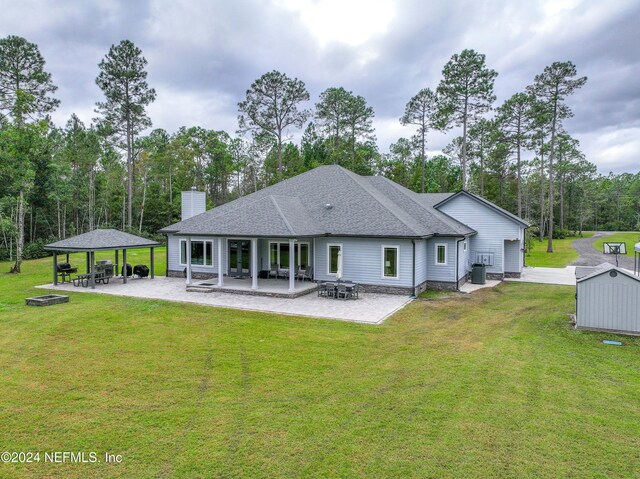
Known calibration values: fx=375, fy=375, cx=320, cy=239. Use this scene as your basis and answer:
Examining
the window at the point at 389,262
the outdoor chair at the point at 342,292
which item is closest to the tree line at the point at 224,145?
the outdoor chair at the point at 342,292

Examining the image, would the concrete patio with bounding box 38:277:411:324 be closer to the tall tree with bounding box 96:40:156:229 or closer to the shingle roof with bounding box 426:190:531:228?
the shingle roof with bounding box 426:190:531:228

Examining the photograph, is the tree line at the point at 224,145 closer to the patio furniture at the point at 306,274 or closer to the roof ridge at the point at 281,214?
the roof ridge at the point at 281,214

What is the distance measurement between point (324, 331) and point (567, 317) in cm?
727

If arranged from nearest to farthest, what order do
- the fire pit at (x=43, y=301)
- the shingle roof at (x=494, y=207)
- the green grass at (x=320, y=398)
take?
the green grass at (x=320, y=398)
the fire pit at (x=43, y=301)
the shingle roof at (x=494, y=207)

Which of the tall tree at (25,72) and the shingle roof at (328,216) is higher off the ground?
the tall tree at (25,72)

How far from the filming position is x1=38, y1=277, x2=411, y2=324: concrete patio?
38.6 ft

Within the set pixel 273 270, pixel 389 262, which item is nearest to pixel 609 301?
pixel 389 262

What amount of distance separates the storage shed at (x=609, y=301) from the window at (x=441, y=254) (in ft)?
21.9

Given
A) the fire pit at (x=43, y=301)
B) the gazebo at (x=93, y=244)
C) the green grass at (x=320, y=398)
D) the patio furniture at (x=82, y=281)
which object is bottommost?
the green grass at (x=320, y=398)

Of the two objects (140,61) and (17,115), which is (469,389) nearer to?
(17,115)

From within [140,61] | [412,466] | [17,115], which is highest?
[140,61]

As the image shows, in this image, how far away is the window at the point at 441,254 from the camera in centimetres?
1636

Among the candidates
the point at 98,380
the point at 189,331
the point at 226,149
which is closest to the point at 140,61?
the point at 226,149

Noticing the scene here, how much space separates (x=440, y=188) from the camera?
51.9 meters
